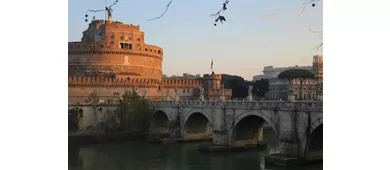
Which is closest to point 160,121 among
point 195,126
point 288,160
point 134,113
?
point 195,126

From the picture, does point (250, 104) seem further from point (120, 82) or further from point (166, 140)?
point (120, 82)

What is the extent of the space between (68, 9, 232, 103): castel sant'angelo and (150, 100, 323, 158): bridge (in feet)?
5.49

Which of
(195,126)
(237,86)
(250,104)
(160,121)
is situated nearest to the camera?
(250,104)

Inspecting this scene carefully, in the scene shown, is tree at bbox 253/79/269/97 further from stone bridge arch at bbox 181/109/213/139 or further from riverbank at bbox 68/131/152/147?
riverbank at bbox 68/131/152/147

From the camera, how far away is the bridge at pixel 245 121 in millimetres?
6164

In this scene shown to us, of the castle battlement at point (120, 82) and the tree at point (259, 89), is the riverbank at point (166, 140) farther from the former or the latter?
the tree at point (259, 89)

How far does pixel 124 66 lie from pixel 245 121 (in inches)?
251

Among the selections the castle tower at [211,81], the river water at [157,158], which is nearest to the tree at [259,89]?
the castle tower at [211,81]

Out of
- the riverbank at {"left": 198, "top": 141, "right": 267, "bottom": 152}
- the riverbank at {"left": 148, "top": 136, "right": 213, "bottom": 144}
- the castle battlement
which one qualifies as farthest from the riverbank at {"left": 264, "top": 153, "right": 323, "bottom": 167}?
the castle battlement

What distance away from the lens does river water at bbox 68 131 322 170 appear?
258 inches

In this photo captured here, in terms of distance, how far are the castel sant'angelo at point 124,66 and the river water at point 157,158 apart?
3.28 m

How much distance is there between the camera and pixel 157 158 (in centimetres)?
A: 735
